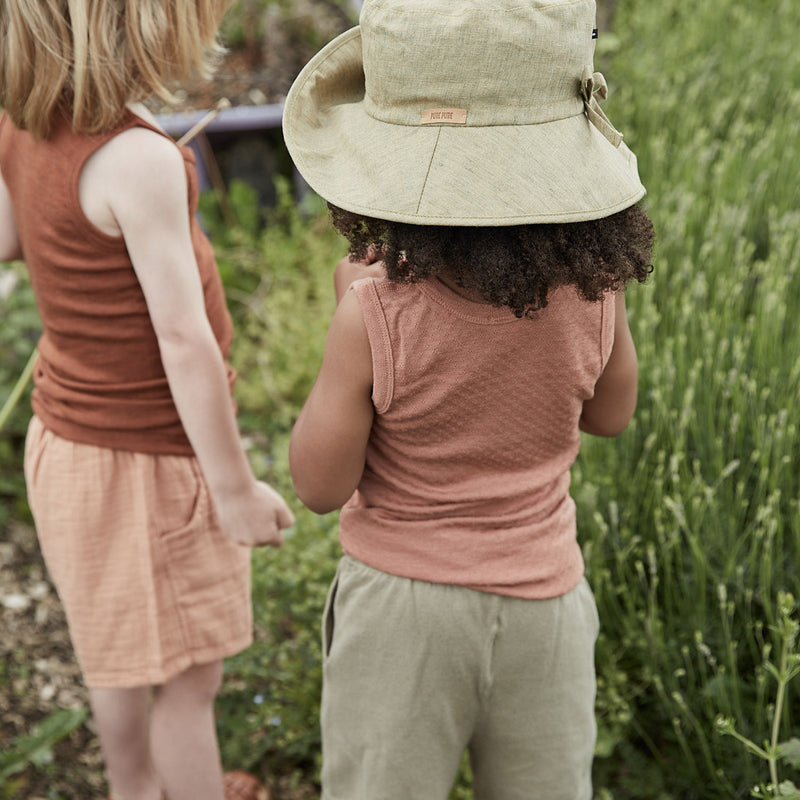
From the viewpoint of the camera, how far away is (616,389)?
4.71ft

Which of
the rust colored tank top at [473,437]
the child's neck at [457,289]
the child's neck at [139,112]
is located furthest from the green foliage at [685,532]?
the child's neck at [139,112]

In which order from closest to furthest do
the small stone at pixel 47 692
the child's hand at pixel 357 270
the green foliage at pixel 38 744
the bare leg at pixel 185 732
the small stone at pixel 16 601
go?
1. the child's hand at pixel 357 270
2. the bare leg at pixel 185 732
3. the green foliage at pixel 38 744
4. the small stone at pixel 47 692
5. the small stone at pixel 16 601

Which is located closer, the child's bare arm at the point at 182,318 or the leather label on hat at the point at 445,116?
the leather label on hat at the point at 445,116

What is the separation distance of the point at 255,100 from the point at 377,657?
3.88 meters

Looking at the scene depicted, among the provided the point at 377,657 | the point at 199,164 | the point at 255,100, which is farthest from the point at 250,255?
the point at 377,657

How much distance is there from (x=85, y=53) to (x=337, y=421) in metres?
0.66

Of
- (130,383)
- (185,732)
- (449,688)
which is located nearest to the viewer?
(449,688)

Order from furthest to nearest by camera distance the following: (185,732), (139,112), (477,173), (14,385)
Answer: (14,385)
(185,732)
(139,112)
(477,173)

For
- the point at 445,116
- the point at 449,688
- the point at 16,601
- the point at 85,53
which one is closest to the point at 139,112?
the point at 85,53

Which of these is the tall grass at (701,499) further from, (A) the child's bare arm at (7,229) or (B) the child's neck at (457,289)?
(A) the child's bare arm at (7,229)

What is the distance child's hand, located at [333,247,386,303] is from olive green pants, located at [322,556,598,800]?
0.41 m

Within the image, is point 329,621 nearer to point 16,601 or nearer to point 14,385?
point 16,601

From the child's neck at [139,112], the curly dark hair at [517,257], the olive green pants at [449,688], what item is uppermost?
the child's neck at [139,112]

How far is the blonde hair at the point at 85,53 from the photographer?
139 centimetres
